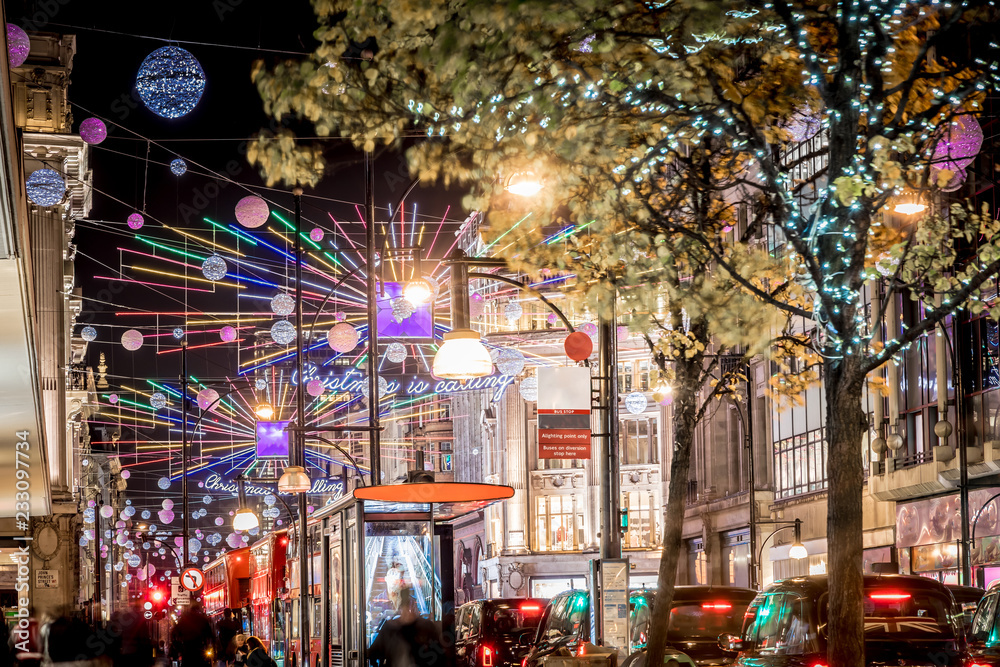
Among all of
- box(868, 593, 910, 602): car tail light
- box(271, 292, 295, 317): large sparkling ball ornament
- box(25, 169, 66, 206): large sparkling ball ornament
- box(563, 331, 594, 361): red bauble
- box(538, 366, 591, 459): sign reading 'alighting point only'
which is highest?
box(25, 169, 66, 206): large sparkling ball ornament

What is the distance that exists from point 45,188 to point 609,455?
1187 centimetres

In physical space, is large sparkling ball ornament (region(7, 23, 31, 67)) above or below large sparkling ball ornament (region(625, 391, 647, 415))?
above

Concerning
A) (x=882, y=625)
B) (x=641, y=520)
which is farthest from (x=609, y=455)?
(x=641, y=520)

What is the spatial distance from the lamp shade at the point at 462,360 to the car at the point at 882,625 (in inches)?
166

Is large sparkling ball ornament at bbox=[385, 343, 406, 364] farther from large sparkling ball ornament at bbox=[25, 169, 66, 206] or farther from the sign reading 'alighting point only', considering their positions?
the sign reading 'alighting point only'

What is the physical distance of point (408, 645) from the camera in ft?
44.7

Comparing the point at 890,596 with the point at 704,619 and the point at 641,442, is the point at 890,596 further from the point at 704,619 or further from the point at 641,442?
the point at 641,442

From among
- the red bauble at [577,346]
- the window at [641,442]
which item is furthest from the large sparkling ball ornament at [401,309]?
the window at [641,442]

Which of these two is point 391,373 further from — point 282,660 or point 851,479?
point 851,479

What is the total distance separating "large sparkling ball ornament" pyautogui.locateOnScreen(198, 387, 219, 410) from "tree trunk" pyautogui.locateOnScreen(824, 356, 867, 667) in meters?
34.8

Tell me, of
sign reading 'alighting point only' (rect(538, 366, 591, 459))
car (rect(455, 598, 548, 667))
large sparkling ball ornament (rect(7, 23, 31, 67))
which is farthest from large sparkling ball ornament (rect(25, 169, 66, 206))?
car (rect(455, 598, 548, 667))

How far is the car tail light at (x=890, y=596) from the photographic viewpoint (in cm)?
1426

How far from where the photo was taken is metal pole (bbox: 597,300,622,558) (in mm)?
19328

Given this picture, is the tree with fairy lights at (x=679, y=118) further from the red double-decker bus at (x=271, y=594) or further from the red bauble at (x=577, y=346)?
the red double-decker bus at (x=271, y=594)
